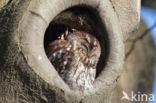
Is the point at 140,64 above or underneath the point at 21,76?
underneath

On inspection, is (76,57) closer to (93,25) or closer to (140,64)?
(93,25)

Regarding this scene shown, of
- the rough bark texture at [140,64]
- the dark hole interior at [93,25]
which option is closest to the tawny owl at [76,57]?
the dark hole interior at [93,25]

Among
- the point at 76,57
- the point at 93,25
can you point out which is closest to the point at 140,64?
the point at 93,25

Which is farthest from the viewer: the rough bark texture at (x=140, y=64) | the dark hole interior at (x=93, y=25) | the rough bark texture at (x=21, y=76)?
the rough bark texture at (x=140, y=64)

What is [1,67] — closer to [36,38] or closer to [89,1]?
[36,38]

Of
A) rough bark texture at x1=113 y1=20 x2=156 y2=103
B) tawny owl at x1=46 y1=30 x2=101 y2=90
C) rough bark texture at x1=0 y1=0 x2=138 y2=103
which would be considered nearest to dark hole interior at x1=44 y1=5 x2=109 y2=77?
tawny owl at x1=46 y1=30 x2=101 y2=90

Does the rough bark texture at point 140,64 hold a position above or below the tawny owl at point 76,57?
below

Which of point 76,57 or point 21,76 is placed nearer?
point 21,76

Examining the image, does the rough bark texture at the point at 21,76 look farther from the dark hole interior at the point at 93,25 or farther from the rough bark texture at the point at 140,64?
the rough bark texture at the point at 140,64

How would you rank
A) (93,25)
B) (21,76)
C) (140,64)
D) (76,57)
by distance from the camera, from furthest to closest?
(140,64)
(93,25)
(76,57)
(21,76)
